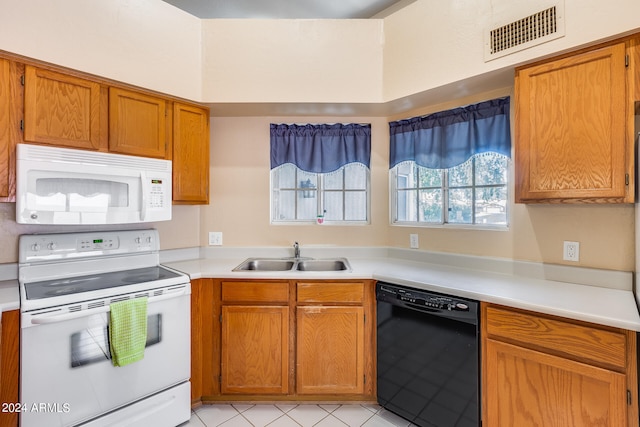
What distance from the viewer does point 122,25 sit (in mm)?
1959

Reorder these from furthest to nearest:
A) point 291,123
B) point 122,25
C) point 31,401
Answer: point 291,123
point 122,25
point 31,401

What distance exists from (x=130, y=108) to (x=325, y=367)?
2189 millimetres

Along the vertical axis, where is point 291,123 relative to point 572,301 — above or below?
above

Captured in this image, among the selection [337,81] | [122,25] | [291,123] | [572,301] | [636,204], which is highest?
[122,25]

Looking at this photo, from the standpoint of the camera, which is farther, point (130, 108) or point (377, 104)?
point (377, 104)

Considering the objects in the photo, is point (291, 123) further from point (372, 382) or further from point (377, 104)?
point (372, 382)

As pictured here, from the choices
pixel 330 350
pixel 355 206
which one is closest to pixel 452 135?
pixel 355 206

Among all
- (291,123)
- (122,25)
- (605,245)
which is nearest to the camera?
(605,245)

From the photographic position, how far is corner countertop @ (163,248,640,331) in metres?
1.35

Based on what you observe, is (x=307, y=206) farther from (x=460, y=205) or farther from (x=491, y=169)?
(x=491, y=169)

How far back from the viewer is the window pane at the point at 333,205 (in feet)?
9.05

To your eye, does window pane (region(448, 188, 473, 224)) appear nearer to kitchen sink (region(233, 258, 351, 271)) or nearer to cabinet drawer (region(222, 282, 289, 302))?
kitchen sink (region(233, 258, 351, 271))

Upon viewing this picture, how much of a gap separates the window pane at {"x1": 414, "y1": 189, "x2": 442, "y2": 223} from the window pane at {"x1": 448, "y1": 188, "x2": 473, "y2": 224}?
0.29ft

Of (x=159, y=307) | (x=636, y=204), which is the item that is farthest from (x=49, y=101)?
(x=636, y=204)
